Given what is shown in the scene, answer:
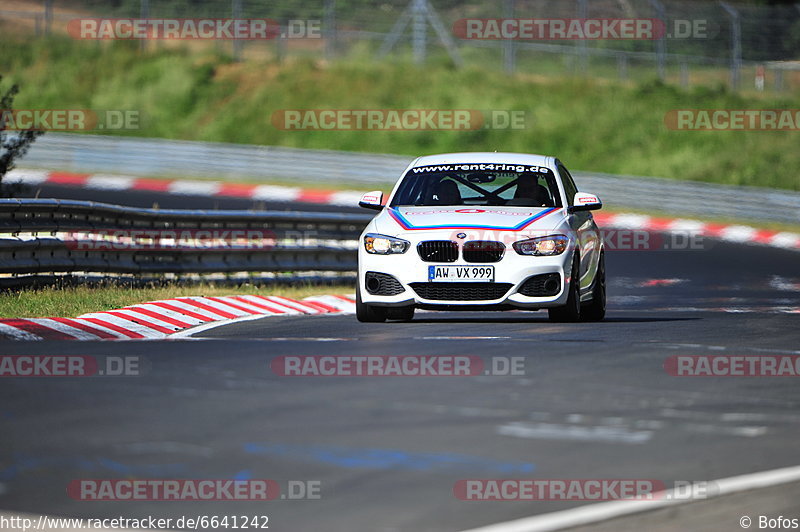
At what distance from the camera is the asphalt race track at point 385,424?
19.1 ft

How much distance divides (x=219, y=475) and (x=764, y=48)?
116 feet

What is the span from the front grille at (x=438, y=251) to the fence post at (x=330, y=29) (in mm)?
28893

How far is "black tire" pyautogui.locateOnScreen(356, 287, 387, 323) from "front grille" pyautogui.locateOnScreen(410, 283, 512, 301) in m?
0.76

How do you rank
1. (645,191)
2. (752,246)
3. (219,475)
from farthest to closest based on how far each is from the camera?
(645,191) → (752,246) → (219,475)

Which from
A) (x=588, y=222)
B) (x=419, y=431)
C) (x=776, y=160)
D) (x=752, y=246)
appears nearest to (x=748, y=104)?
(x=776, y=160)

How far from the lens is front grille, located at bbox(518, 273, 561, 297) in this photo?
1241 centimetres

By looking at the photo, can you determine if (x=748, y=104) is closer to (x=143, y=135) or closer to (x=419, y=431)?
(x=143, y=135)

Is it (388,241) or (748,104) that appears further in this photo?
(748,104)

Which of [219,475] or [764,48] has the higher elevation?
[764,48]

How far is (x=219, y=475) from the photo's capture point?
20.0 ft

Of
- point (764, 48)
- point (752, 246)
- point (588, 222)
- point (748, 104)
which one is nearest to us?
point (588, 222)

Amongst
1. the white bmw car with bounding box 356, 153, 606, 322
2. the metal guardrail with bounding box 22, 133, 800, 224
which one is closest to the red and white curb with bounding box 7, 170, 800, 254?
the metal guardrail with bounding box 22, 133, 800, 224

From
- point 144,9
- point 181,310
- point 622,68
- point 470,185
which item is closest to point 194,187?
point 144,9

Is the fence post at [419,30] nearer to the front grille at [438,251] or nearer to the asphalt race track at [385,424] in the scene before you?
the front grille at [438,251]
